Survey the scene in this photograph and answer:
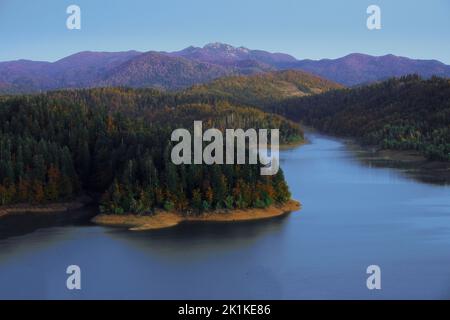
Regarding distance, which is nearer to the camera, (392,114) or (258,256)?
(258,256)

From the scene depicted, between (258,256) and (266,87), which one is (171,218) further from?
(266,87)

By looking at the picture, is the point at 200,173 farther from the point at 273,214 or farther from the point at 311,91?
the point at 311,91

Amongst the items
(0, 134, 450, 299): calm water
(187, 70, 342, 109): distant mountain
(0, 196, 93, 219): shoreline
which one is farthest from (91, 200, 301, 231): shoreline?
(187, 70, 342, 109): distant mountain

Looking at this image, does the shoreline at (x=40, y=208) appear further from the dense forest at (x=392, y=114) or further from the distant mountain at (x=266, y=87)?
the distant mountain at (x=266, y=87)

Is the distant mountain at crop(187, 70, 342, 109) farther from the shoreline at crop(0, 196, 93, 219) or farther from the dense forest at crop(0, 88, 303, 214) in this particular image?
the shoreline at crop(0, 196, 93, 219)

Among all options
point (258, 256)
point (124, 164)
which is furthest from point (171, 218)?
point (258, 256)

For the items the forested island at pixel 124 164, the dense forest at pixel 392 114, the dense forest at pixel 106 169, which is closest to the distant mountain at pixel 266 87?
the dense forest at pixel 392 114

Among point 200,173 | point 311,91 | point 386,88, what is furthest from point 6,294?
point 311,91
